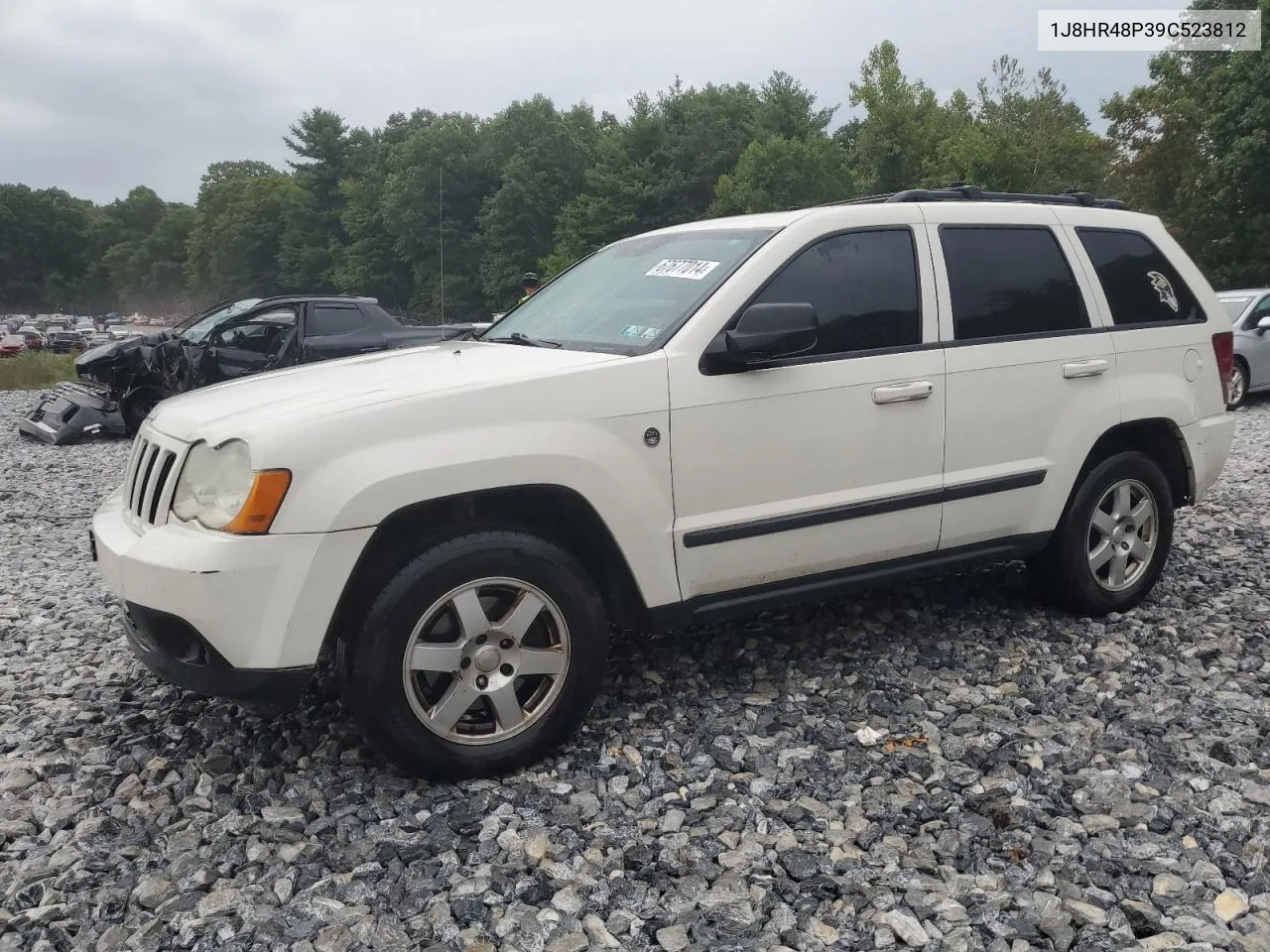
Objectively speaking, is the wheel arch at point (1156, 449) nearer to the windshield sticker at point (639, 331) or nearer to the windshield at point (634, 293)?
the windshield at point (634, 293)

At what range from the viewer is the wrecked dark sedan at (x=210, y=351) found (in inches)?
467

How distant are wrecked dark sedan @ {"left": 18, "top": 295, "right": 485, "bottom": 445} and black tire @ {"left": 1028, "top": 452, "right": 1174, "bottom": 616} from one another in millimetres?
8440

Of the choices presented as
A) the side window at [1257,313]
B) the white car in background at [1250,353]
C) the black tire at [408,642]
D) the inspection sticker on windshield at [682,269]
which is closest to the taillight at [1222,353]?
the inspection sticker on windshield at [682,269]

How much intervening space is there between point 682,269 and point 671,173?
184 ft

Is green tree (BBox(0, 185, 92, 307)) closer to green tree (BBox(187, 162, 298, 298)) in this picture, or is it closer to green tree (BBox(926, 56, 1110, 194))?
green tree (BBox(187, 162, 298, 298))

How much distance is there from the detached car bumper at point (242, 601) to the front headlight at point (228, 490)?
0.04m

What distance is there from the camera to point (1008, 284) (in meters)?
4.25

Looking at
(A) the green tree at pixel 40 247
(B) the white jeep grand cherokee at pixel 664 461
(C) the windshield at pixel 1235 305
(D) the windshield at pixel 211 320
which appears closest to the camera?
(B) the white jeep grand cherokee at pixel 664 461

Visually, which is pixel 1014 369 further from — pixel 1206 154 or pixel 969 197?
pixel 1206 154

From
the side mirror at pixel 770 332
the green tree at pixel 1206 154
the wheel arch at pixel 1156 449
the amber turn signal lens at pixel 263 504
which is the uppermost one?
the green tree at pixel 1206 154

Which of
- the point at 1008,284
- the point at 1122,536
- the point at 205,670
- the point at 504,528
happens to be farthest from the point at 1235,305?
the point at 205,670

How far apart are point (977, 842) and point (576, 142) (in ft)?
227

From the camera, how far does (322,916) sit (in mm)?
2623

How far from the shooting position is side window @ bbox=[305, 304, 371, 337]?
1198cm
